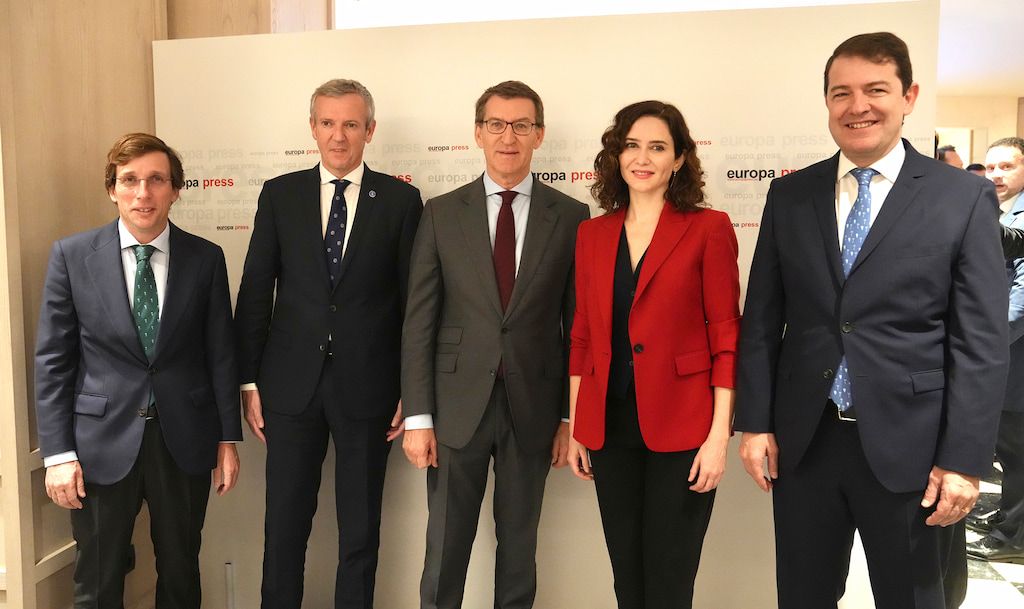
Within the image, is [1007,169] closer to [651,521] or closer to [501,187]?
[501,187]

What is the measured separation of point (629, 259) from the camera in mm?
2055

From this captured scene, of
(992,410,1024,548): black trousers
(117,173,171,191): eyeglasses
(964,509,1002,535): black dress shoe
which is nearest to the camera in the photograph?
(117,173,171,191): eyeglasses

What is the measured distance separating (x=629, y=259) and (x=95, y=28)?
222 cm

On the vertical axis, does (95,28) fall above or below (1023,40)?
below

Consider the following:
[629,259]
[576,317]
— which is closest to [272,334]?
[576,317]

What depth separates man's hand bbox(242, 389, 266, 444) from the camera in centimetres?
257

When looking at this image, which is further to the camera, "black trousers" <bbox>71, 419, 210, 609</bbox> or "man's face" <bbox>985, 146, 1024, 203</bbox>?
"man's face" <bbox>985, 146, 1024, 203</bbox>

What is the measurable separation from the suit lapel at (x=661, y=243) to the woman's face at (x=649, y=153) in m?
0.12

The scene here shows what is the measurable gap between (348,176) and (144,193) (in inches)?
25.6

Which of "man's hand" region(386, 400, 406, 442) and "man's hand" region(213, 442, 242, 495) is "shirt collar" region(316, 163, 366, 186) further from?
"man's hand" region(213, 442, 242, 495)

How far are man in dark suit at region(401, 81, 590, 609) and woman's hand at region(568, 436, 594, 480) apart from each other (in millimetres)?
166

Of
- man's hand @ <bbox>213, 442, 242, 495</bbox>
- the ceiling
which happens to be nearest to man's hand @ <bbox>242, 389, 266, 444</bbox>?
man's hand @ <bbox>213, 442, 242, 495</bbox>

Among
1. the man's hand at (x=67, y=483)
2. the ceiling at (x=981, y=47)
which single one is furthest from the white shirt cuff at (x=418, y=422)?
the ceiling at (x=981, y=47)

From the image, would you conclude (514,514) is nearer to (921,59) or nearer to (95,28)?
(921,59)
